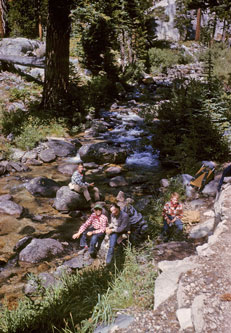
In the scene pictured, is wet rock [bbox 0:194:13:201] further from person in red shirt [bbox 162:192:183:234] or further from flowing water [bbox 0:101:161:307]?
person in red shirt [bbox 162:192:183:234]

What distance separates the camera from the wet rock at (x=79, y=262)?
524 cm

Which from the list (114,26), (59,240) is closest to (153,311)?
(59,240)

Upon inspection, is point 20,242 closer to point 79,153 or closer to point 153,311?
point 153,311

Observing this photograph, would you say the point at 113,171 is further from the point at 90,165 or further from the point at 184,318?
the point at 184,318

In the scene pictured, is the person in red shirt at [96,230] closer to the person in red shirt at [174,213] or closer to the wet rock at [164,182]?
the person in red shirt at [174,213]

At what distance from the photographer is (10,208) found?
274 inches

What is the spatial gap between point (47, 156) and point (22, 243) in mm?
5131

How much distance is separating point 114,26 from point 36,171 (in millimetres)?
12172

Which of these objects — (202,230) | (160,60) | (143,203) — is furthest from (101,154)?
(160,60)

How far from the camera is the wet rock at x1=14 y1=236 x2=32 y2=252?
5677 mm

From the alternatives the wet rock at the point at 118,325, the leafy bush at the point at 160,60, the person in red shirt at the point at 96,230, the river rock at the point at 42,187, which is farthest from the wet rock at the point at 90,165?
the leafy bush at the point at 160,60

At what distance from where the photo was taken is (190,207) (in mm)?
6672

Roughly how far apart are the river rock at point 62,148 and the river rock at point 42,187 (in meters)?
2.72

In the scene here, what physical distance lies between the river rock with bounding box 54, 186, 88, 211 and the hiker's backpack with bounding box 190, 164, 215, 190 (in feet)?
9.77
